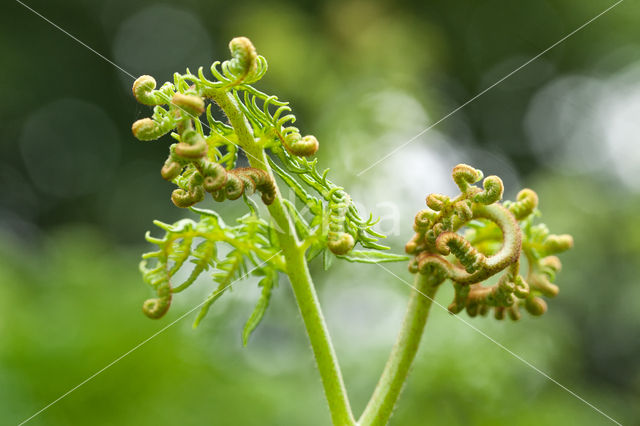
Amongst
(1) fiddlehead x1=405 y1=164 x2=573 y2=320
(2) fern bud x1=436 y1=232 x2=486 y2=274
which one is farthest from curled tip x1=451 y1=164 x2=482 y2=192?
(2) fern bud x1=436 y1=232 x2=486 y2=274

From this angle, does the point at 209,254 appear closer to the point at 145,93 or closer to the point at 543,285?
the point at 145,93

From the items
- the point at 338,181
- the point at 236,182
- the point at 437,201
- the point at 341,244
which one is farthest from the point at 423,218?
the point at 338,181

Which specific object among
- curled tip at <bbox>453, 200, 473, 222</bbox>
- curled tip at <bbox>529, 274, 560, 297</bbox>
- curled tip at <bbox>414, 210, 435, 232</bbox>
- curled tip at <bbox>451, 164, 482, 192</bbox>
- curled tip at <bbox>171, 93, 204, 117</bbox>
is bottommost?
curled tip at <bbox>171, 93, 204, 117</bbox>

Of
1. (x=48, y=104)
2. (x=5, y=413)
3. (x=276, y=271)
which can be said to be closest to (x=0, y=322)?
(x=5, y=413)

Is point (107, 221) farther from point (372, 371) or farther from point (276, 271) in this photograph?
point (276, 271)

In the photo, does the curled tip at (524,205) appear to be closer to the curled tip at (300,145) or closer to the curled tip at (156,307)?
the curled tip at (300,145)

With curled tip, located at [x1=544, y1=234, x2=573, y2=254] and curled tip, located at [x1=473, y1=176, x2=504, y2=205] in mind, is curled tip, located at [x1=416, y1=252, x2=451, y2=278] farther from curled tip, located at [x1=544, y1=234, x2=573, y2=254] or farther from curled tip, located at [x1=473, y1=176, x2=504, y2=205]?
curled tip, located at [x1=544, y1=234, x2=573, y2=254]
